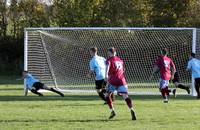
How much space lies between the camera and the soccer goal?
29967 mm

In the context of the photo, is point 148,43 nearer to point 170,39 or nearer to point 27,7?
point 170,39

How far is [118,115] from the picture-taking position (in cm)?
1673

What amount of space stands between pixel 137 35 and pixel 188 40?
310 centimetres

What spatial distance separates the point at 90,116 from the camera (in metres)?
16.4

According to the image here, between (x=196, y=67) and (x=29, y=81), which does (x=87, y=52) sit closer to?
(x=29, y=81)

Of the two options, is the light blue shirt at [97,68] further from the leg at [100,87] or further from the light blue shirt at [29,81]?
the light blue shirt at [29,81]

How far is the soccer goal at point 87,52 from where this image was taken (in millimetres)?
29967

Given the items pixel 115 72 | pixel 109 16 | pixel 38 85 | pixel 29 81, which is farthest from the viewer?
pixel 109 16

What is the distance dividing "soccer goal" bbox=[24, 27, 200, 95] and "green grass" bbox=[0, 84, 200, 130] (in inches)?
336

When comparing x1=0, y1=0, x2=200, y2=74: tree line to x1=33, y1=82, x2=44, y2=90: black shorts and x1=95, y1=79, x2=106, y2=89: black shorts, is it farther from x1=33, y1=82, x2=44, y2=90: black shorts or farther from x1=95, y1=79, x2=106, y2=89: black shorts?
x1=95, y1=79, x2=106, y2=89: black shorts

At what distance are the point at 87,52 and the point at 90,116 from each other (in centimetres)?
1762

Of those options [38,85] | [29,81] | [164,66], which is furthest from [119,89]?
[29,81]

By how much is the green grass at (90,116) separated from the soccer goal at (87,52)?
28.0 feet

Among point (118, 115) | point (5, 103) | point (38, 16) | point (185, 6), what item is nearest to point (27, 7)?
point (38, 16)
